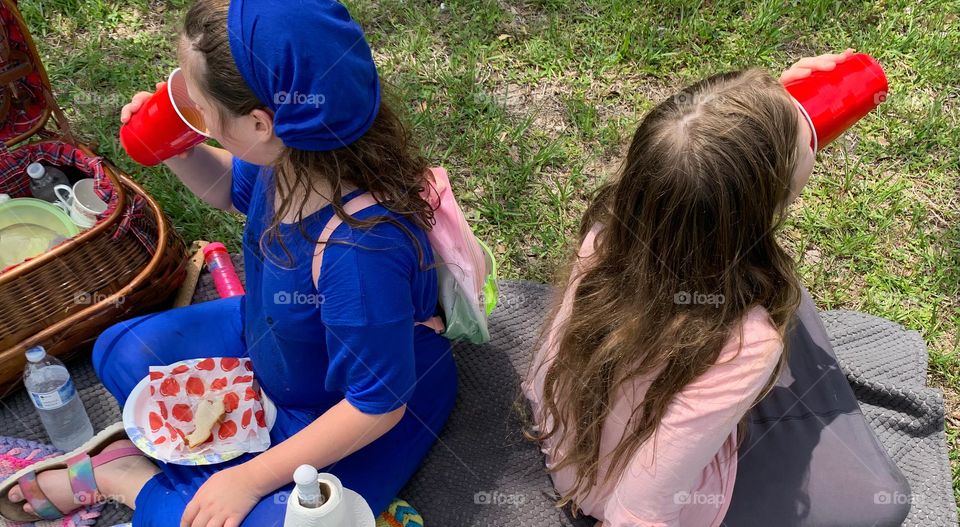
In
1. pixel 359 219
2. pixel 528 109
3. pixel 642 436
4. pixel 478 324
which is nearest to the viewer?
pixel 359 219

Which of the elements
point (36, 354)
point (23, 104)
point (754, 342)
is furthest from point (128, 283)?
point (754, 342)

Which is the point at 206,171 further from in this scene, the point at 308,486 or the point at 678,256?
the point at 678,256

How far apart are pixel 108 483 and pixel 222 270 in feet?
2.22

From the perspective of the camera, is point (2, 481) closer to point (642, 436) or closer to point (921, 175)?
point (642, 436)

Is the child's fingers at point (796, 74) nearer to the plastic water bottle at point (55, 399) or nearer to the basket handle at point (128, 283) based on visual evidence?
the basket handle at point (128, 283)

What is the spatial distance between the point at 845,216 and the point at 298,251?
192 centimetres

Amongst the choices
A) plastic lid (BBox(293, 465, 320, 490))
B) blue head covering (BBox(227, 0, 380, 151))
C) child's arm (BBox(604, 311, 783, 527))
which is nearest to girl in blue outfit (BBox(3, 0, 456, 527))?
blue head covering (BBox(227, 0, 380, 151))

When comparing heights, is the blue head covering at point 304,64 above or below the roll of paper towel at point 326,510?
above

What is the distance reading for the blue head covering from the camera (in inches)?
51.6

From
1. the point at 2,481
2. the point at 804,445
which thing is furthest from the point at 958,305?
the point at 2,481

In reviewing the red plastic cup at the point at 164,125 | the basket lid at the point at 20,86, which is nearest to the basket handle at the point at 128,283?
the basket lid at the point at 20,86

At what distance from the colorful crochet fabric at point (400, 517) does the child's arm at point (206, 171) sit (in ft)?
2.74

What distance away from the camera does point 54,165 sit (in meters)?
2.36

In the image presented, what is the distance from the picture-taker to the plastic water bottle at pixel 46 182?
7.57 feet
